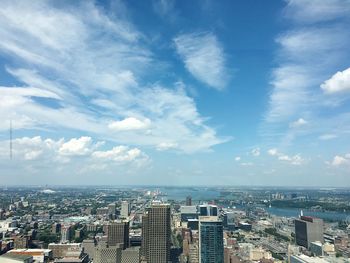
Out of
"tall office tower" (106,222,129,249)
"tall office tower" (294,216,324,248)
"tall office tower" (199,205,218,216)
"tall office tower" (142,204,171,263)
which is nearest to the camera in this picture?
"tall office tower" (142,204,171,263)

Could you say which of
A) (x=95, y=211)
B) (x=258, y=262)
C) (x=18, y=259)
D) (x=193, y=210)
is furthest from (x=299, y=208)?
(x=18, y=259)

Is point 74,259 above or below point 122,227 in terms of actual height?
below

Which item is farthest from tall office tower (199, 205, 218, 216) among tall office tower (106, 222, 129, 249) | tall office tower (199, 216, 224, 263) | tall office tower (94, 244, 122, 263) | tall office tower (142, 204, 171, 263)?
tall office tower (94, 244, 122, 263)

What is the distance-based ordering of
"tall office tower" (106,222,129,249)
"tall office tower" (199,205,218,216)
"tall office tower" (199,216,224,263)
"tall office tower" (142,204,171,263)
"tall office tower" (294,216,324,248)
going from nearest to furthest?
"tall office tower" (199,216,224,263), "tall office tower" (142,204,171,263), "tall office tower" (106,222,129,249), "tall office tower" (294,216,324,248), "tall office tower" (199,205,218,216)

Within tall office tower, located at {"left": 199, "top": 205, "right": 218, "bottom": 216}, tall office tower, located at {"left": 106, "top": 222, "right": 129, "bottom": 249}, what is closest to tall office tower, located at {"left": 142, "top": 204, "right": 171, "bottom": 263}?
tall office tower, located at {"left": 106, "top": 222, "right": 129, "bottom": 249}

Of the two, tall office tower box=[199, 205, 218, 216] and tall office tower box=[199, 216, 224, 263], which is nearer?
tall office tower box=[199, 216, 224, 263]

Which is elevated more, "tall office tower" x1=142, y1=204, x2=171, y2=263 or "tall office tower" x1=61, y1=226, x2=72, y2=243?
"tall office tower" x1=142, y1=204, x2=171, y2=263

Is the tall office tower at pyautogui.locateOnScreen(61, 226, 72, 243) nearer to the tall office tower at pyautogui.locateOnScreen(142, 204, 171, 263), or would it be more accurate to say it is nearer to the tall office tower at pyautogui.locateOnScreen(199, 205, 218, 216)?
the tall office tower at pyautogui.locateOnScreen(142, 204, 171, 263)

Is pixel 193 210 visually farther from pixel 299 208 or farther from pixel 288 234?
pixel 299 208
